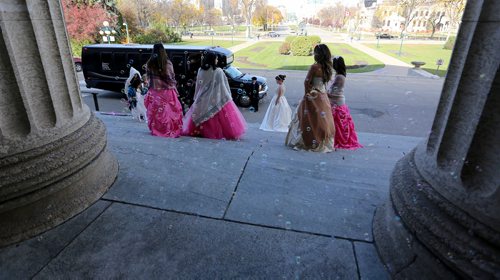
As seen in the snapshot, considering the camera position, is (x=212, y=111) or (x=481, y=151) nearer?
(x=481, y=151)

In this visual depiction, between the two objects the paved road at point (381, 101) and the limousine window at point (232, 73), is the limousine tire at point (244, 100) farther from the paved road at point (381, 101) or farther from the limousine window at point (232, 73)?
the limousine window at point (232, 73)

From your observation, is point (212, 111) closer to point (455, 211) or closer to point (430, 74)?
point (455, 211)

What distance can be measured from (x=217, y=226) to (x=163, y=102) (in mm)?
3391

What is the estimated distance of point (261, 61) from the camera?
2381 centimetres

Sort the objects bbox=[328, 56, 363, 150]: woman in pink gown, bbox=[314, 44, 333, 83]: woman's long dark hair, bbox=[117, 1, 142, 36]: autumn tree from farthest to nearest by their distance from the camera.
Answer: bbox=[117, 1, 142, 36]: autumn tree, bbox=[328, 56, 363, 150]: woman in pink gown, bbox=[314, 44, 333, 83]: woman's long dark hair

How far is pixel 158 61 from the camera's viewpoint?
4898mm

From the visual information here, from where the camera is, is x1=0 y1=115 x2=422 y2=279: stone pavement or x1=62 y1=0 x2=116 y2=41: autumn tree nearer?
x1=0 y1=115 x2=422 y2=279: stone pavement

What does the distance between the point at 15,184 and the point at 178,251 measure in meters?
1.24

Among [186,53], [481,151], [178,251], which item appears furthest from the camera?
[186,53]

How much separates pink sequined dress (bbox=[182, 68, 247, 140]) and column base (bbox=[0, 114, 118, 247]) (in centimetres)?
245

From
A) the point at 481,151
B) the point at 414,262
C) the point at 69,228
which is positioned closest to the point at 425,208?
the point at 414,262

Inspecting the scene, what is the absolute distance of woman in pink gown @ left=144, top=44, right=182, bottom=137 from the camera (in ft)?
16.4

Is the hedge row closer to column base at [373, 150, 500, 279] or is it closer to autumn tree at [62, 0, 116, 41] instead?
autumn tree at [62, 0, 116, 41]

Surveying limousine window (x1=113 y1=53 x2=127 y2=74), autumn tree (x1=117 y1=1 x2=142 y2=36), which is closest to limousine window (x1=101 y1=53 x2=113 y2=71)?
limousine window (x1=113 y1=53 x2=127 y2=74)
